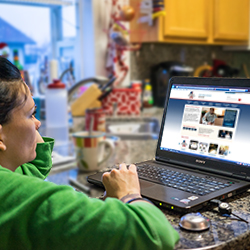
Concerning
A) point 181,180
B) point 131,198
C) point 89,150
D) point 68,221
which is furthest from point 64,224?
point 89,150

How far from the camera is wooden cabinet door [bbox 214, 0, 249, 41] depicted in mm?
3217

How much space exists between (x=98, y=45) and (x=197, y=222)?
2408 mm

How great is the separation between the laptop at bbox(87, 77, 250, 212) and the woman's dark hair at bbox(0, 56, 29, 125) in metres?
0.30

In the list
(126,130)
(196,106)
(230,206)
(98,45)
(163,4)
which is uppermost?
(163,4)

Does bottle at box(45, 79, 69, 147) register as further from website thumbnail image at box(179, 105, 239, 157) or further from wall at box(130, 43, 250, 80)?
wall at box(130, 43, 250, 80)

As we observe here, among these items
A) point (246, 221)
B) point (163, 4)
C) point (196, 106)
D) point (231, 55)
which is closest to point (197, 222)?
point (246, 221)

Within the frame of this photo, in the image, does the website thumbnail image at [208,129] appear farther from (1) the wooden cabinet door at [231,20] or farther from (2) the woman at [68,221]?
(1) the wooden cabinet door at [231,20]

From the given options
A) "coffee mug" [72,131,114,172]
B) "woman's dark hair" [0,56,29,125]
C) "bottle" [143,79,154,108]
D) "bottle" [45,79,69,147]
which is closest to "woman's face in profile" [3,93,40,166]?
"woman's dark hair" [0,56,29,125]

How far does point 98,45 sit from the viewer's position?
2.86 meters

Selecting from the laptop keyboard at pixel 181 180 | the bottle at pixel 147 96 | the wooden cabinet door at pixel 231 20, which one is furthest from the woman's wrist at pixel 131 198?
the wooden cabinet door at pixel 231 20

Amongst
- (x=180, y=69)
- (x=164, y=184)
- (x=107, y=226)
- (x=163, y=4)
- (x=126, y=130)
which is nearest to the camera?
(x=107, y=226)

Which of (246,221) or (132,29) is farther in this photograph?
(132,29)

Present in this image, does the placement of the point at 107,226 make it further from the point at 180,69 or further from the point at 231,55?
the point at 231,55

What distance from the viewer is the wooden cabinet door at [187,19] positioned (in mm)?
2863
